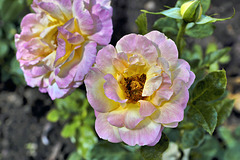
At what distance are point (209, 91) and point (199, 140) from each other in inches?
10.4

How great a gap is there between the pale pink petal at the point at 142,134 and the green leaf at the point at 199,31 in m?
0.39

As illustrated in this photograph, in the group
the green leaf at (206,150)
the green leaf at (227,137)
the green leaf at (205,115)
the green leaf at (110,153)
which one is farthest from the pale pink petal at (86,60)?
the green leaf at (227,137)

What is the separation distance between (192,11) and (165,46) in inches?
4.9

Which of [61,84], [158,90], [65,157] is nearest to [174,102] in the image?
[158,90]

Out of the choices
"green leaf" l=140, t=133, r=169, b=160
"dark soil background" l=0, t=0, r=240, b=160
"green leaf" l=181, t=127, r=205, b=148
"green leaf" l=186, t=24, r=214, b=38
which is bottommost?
"dark soil background" l=0, t=0, r=240, b=160

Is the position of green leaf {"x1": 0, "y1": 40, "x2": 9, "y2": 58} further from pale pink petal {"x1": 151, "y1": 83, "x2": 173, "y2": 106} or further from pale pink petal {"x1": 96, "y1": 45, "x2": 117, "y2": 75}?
pale pink petal {"x1": 151, "y1": 83, "x2": 173, "y2": 106}

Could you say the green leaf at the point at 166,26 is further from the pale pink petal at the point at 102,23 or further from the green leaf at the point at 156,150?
the green leaf at the point at 156,150

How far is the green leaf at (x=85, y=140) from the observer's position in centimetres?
143

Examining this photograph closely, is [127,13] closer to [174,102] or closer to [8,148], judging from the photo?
[8,148]

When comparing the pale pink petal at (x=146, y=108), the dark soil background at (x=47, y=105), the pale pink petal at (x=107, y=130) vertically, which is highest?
the pale pink petal at (x=146, y=108)

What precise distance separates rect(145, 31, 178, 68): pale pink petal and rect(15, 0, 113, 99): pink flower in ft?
0.45

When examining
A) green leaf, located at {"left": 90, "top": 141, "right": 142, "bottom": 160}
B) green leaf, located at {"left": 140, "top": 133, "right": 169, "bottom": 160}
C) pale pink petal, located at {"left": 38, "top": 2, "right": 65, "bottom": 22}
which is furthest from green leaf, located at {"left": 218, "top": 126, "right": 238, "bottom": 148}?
pale pink petal, located at {"left": 38, "top": 2, "right": 65, "bottom": 22}

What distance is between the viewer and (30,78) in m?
0.79

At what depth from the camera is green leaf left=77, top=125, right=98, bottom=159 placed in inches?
56.3
